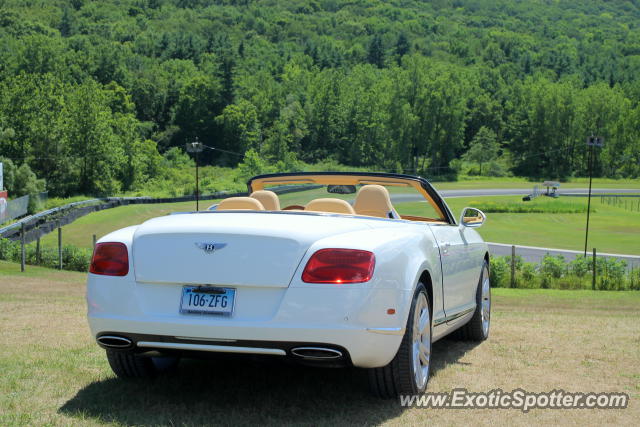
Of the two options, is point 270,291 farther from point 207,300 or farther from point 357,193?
point 357,193

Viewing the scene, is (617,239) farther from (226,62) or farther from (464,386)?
(226,62)

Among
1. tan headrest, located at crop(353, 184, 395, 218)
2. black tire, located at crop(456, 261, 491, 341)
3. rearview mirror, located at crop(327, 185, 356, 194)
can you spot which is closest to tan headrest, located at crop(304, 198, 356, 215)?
tan headrest, located at crop(353, 184, 395, 218)

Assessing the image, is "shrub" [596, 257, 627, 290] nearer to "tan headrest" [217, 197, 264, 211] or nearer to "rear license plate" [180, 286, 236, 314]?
"tan headrest" [217, 197, 264, 211]

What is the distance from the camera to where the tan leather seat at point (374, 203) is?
257 inches

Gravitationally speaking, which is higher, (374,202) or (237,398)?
(374,202)

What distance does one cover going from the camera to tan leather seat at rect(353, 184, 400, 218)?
21.4ft

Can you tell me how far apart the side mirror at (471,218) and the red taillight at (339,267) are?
279 centimetres

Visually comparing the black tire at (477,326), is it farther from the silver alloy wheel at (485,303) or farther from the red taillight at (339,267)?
the red taillight at (339,267)

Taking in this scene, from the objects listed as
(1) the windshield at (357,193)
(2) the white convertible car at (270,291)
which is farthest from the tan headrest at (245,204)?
(1) the windshield at (357,193)

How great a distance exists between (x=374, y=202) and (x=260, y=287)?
2.03 m

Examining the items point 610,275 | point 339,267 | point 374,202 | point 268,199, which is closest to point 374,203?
point 374,202

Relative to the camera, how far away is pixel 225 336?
473cm

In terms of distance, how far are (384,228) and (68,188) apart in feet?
330

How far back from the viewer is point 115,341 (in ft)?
16.7
